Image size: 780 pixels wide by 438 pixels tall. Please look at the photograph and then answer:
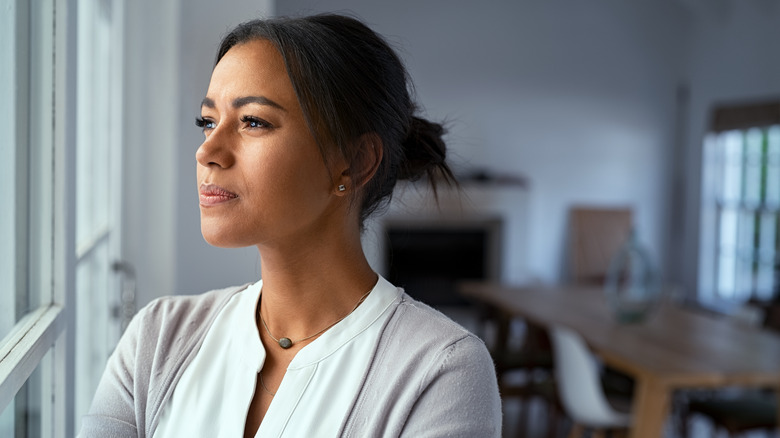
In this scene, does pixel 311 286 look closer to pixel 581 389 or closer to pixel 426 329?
pixel 426 329

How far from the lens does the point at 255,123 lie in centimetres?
100

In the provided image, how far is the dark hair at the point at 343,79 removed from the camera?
1.00 metres

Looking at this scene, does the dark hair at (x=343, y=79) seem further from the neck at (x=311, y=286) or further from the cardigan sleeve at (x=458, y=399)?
the cardigan sleeve at (x=458, y=399)

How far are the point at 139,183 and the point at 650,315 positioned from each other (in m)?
2.92

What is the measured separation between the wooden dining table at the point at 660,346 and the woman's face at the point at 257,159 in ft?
7.26

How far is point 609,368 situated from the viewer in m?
4.09

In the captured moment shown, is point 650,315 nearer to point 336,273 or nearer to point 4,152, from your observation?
point 336,273

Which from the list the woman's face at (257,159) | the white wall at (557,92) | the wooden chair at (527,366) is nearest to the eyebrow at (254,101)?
the woman's face at (257,159)

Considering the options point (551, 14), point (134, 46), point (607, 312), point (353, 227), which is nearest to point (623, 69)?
point (551, 14)

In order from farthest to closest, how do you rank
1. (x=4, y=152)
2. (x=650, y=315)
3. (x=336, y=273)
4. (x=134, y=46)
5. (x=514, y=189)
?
(x=514, y=189) < (x=650, y=315) < (x=134, y=46) < (x=336, y=273) < (x=4, y=152)

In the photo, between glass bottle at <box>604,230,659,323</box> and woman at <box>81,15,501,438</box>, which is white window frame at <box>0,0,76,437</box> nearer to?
woman at <box>81,15,501,438</box>

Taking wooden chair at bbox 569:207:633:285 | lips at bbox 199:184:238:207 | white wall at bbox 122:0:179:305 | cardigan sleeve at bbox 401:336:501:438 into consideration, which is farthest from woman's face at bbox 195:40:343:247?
wooden chair at bbox 569:207:633:285

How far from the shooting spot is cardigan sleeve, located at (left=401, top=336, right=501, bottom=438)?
37.5 inches

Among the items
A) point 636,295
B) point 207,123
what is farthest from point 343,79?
point 636,295
